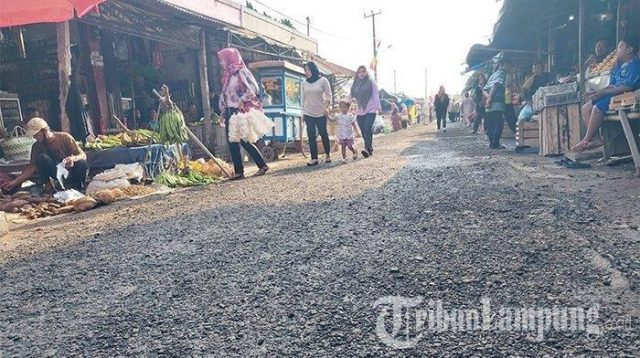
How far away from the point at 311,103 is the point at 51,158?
4109mm

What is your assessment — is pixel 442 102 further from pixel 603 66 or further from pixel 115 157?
pixel 115 157

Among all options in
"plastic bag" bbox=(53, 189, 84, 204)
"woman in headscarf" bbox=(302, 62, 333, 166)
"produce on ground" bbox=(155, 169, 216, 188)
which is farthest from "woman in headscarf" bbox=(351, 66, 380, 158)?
"plastic bag" bbox=(53, 189, 84, 204)

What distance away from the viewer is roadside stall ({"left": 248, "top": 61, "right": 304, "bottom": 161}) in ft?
36.7

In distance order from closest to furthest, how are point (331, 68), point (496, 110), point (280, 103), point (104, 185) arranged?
point (104, 185) → point (496, 110) → point (280, 103) → point (331, 68)

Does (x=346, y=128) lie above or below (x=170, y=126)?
below

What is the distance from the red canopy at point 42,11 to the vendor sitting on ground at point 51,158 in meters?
1.32

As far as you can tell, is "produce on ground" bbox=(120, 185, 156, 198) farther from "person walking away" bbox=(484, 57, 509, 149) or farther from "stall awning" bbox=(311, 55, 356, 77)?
"stall awning" bbox=(311, 55, 356, 77)

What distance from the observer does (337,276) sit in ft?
7.61

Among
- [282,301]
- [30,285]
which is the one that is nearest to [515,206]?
[282,301]

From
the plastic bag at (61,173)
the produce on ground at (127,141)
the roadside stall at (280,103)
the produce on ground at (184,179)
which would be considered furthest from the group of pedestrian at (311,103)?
the roadside stall at (280,103)

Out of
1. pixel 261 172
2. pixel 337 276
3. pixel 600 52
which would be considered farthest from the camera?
pixel 600 52

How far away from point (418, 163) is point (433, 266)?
15.9ft

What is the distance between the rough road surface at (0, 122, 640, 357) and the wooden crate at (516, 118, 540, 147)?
405 centimetres

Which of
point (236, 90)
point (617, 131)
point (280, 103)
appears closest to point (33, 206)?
point (236, 90)
